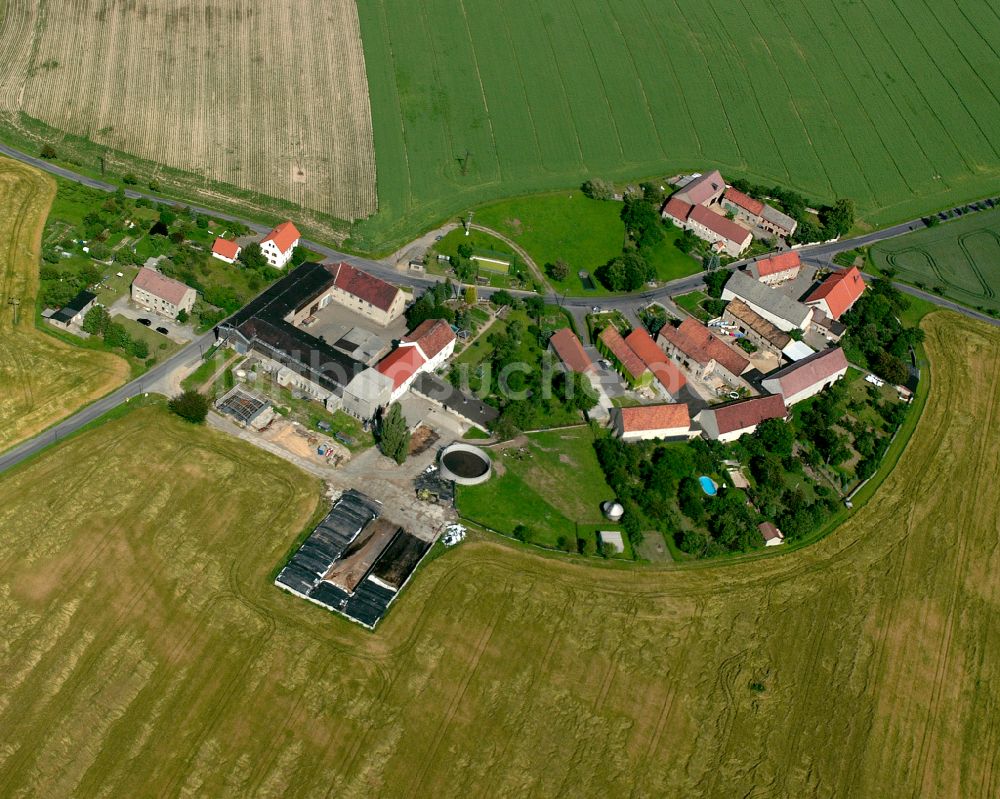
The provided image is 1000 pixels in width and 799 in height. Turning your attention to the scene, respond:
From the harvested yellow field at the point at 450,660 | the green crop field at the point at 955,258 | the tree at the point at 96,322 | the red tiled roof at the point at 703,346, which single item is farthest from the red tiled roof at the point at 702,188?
the tree at the point at 96,322

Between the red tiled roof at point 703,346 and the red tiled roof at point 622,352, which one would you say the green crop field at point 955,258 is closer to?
the red tiled roof at point 703,346

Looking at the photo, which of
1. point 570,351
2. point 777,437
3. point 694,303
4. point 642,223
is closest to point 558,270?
point 570,351

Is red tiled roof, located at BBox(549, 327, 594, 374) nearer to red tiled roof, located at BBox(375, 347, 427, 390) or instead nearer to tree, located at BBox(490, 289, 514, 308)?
tree, located at BBox(490, 289, 514, 308)

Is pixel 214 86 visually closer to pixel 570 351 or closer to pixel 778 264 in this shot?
pixel 570 351

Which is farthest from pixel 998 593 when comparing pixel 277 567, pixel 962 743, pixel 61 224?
pixel 61 224

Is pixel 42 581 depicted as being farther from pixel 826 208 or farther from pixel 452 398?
pixel 826 208

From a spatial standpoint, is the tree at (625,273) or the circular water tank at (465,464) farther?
the tree at (625,273)
